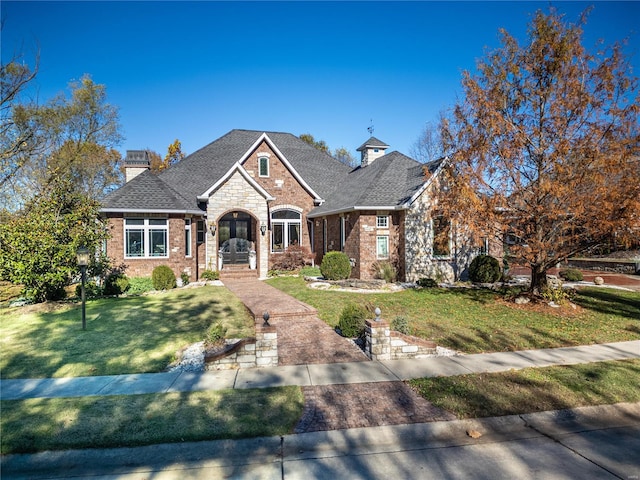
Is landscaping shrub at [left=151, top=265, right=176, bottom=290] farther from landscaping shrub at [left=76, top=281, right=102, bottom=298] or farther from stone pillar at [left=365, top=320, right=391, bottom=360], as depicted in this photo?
stone pillar at [left=365, top=320, right=391, bottom=360]

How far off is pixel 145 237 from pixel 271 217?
24.1 ft

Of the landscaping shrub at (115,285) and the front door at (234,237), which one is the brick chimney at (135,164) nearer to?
the front door at (234,237)

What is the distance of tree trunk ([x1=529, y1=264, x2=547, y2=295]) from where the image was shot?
12.9m

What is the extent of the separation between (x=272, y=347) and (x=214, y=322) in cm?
377

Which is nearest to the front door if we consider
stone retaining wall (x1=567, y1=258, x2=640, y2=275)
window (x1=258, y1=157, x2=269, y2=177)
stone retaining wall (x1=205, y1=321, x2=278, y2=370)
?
window (x1=258, y1=157, x2=269, y2=177)

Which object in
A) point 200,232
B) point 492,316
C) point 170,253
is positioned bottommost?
point 492,316

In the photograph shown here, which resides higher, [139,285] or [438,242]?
[438,242]

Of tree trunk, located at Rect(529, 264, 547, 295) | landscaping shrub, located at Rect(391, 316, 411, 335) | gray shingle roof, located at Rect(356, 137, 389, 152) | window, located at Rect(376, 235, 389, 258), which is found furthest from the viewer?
gray shingle roof, located at Rect(356, 137, 389, 152)

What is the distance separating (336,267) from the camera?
1714 cm

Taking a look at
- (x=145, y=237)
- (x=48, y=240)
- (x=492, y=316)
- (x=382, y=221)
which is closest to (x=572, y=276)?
(x=382, y=221)

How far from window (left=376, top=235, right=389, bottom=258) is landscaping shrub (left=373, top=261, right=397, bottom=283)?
0.38m

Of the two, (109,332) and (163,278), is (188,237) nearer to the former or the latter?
(163,278)

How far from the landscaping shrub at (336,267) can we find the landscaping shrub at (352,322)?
26.6ft

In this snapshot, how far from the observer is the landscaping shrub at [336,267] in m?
17.2
